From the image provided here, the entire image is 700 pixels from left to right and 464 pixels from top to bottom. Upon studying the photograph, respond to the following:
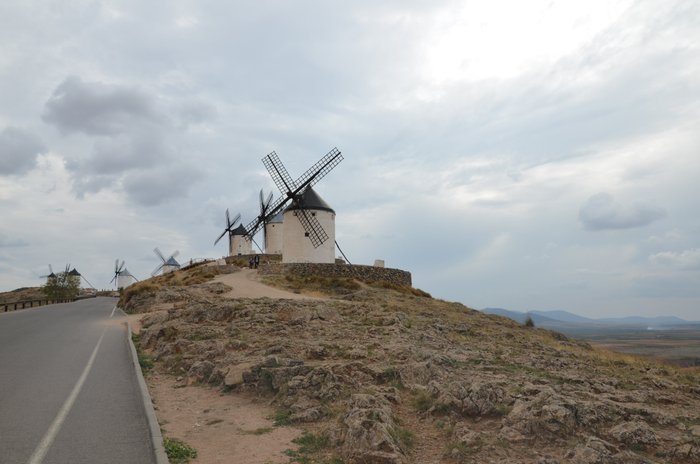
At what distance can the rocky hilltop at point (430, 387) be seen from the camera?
10.0m

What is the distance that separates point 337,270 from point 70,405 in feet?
124

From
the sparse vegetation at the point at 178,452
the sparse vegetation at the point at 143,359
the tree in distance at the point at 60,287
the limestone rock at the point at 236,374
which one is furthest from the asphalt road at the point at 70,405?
the tree in distance at the point at 60,287

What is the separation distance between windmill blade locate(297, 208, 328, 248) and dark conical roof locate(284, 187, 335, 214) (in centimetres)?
71

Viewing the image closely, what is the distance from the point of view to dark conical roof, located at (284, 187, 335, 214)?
5356 centimetres

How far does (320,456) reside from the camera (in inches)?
399

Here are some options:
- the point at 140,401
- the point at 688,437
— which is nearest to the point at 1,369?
the point at 140,401

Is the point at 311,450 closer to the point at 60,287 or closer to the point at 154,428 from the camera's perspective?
the point at 154,428

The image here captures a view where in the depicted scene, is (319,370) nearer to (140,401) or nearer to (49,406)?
(140,401)

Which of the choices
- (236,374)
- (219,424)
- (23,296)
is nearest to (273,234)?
(236,374)

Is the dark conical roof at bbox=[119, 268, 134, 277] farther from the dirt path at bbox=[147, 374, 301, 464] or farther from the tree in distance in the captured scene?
the dirt path at bbox=[147, 374, 301, 464]

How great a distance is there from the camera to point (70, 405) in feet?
40.7

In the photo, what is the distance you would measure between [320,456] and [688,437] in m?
7.77

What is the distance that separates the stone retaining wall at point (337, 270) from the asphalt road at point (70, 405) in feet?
90.1

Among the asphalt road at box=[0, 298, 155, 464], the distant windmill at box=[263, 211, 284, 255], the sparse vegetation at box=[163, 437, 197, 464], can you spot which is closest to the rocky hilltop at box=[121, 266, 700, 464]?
the sparse vegetation at box=[163, 437, 197, 464]
